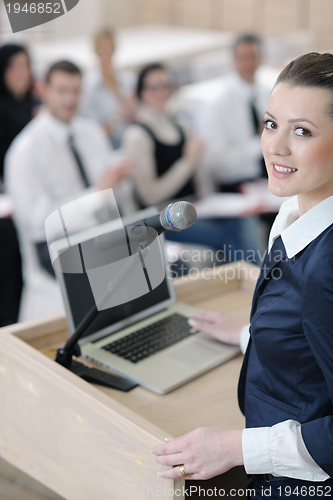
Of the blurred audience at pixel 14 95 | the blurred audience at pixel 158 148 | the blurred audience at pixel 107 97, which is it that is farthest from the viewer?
the blurred audience at pixel 107 97

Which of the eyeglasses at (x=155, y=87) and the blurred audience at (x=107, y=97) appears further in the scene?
the blurred audience at (x=107, y=97)

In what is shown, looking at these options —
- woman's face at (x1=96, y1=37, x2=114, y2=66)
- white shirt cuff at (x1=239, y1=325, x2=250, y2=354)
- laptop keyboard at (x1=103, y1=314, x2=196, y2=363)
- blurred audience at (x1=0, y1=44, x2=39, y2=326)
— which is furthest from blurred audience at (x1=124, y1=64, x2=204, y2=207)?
white shirt cuff at (x1=239, y1=325, x2=250, y2=354)

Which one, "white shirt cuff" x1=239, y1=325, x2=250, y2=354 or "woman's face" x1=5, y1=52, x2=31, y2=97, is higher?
"woman's face" x1=5, y1=52, x2=31, y2=97

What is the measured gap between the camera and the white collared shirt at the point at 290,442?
0.79 meters

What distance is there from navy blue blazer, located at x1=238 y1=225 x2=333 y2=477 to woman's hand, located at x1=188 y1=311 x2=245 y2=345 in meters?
0.27

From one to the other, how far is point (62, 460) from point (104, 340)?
292 mm

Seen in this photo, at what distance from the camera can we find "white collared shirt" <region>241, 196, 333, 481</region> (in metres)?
0.79

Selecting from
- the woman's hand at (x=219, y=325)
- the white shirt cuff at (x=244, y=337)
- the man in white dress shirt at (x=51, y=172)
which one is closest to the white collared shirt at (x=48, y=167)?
the man in white dress shirt at (x=51, y=172)

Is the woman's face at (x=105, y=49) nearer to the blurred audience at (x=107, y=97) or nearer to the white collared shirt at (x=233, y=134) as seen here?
the blurred audience at (x=107, y=97)

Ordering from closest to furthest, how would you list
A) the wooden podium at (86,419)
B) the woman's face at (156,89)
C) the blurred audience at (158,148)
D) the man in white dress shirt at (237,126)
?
1. the wooden podium at (86,419)
2. the blurred audience at (158,148)
3. the woman's face at (156,89)
4. the man in white dress shirt at (237,126)

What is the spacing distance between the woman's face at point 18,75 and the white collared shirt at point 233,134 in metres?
1.16

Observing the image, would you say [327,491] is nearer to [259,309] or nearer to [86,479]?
[259,309]

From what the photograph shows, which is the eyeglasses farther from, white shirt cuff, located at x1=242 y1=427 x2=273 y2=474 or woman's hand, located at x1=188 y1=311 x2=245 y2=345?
white shirt cuff, located at x1=242 y1=427 x2=273 y2=474

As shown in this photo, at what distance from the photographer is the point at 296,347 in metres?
0.81
